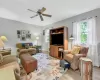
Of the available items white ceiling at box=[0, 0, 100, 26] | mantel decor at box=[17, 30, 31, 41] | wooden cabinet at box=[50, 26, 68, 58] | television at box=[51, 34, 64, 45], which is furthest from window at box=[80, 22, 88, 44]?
mantel decor at box=[17, 30, 31, 41]

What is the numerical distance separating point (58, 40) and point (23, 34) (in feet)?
9.41

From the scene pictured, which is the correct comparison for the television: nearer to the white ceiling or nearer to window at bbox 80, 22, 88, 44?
window at bbox 80, 22, 88, 44

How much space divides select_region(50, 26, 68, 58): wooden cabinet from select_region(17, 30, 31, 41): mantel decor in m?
2.11

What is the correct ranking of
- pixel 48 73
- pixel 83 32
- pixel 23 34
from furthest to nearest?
pixel 23 34
pixel 83 32
pixel 48 73

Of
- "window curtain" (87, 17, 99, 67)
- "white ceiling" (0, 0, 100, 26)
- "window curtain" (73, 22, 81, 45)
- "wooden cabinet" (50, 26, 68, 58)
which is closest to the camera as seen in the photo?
"white ceiling" (0, 0, 100, 26)

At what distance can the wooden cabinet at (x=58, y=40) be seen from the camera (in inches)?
186

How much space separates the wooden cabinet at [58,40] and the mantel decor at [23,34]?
211 centimetres

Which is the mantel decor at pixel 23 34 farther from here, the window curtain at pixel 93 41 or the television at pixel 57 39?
the window curtain at pixel 93 41

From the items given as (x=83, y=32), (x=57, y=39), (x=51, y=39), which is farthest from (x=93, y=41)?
(x=51, y=39)

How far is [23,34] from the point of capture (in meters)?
6.25

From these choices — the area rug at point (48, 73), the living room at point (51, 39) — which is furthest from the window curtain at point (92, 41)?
the area rug at point (48, 73)

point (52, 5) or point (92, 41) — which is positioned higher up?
point (52, 5)

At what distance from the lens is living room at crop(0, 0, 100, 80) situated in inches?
92.8

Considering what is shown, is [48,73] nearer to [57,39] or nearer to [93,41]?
[93,41]
